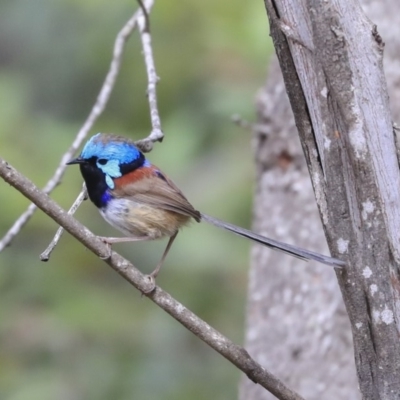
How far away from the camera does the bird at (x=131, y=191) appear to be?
3436 millimetres

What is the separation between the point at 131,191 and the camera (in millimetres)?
3514

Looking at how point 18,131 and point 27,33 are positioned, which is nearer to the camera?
point 18,131

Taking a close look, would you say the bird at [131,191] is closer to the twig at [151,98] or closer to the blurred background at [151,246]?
the twig at [151,98]

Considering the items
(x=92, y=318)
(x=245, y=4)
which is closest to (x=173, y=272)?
(x=92, y=318)

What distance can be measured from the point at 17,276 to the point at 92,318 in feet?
1.95

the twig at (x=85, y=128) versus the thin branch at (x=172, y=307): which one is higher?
the twig at (x=85, y=128)

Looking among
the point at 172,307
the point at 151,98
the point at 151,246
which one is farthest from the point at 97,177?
the point at 151,246

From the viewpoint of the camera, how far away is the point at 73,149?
3453 millimetres

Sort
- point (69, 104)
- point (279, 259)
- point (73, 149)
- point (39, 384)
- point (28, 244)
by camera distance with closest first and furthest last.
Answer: point (73, 149)
point (279, 259)
point (39, 384)
point (28, 244)
point (69, 104)

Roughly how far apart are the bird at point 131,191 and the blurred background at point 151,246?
1711mm

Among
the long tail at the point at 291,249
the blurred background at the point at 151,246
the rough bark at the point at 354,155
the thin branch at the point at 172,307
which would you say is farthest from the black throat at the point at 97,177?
the blurred background at the point at 151,246

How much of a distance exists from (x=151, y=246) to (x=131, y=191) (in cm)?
245

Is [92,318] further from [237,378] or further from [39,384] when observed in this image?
[237,378]

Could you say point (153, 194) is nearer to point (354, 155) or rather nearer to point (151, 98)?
point (151, 98)
